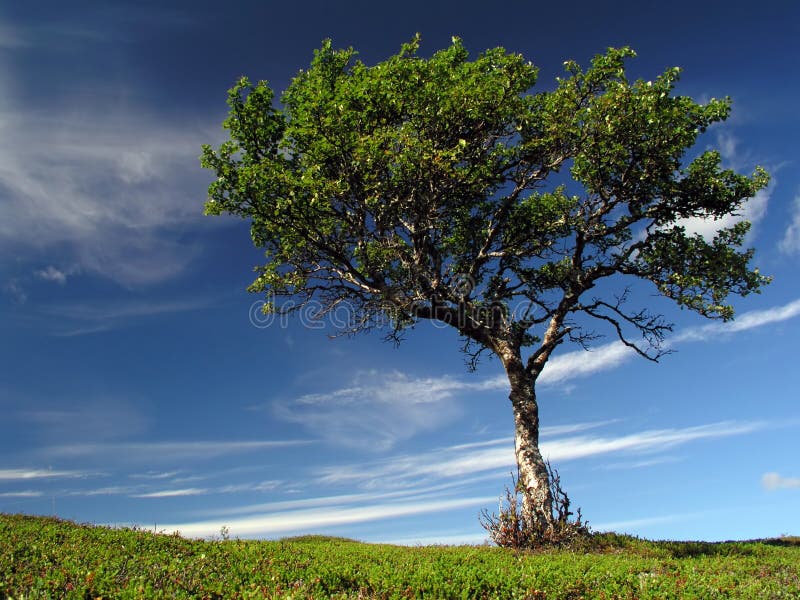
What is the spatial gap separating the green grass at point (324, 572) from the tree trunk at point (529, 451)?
2.72 m

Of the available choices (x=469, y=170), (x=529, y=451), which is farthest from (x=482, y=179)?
(x=529, y=451)

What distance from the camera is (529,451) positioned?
74.6ft

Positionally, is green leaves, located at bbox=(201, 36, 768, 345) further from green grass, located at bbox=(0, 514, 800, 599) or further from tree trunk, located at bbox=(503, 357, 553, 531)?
green grass, located at bbox=(0, 514, 800, 599)

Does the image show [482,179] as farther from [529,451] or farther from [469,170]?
[529,451]

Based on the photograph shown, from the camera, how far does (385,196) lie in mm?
25312

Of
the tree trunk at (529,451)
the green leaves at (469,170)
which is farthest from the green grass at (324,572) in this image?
the green leaves at (469,170)

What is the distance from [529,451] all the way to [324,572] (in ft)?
37.2

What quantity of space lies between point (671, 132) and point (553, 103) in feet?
16.0

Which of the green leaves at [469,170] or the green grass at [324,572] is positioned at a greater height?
the green leaves at [469,170]

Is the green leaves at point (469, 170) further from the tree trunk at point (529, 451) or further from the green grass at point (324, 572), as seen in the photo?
the green grass at point (324, 572)

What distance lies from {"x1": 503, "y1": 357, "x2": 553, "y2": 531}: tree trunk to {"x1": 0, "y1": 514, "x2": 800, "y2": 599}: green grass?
272 cm

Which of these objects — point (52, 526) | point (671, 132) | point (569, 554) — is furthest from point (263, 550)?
point (671, 132)

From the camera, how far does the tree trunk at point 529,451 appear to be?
21.5 meters

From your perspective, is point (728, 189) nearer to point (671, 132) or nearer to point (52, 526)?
point (671, 132)
